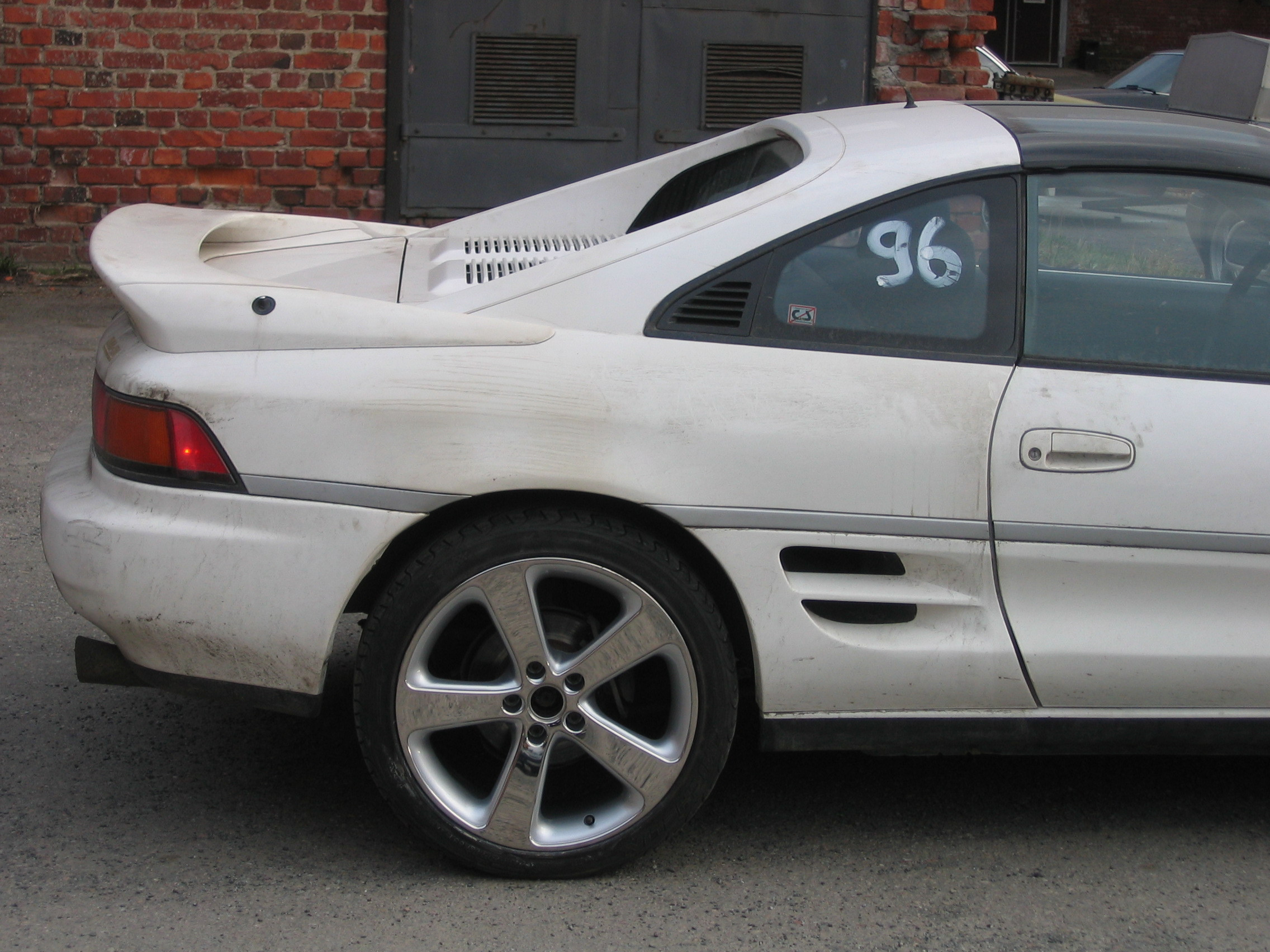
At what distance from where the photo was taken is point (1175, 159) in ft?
9.76

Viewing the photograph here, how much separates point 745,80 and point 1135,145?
5.95 metres

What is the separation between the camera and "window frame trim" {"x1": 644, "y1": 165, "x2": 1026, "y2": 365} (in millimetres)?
2809

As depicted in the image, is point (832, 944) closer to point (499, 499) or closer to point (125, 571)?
point (499, 499)

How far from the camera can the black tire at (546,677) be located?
107 inches

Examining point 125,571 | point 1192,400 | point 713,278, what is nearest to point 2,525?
point 125,571

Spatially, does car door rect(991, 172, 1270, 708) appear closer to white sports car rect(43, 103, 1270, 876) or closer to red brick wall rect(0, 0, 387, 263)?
white sports car rect(43, 103, 1270, 876)

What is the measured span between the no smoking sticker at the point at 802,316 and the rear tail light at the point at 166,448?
1.15m

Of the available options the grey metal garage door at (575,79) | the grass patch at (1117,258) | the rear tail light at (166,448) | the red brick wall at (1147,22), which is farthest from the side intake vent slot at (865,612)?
the red brick wall at (1147,22)

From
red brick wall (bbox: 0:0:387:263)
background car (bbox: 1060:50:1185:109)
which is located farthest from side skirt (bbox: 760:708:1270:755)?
background car (bbox: 1060:50:1185:109)

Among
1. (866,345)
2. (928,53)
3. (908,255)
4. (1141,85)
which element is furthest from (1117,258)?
(1141,85)

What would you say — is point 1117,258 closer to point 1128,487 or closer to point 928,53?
point 1128,487

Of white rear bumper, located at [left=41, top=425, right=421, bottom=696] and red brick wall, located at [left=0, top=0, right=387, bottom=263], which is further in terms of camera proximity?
red brick wall, located at [left=0, top=0, right=387, bottom=263]

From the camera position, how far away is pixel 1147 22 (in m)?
26.6

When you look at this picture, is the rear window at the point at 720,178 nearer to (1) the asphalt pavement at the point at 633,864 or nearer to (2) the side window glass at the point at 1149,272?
(2) the side window glass at the point at 1149,272
